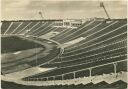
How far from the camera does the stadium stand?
5.44m

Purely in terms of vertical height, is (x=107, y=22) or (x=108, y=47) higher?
(x=107, y=22)

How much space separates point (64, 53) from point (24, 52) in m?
0.75

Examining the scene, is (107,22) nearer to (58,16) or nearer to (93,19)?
(93,19)

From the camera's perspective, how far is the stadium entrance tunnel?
5.47 m

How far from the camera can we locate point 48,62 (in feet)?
18.0

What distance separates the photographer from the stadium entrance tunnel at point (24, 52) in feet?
17.9

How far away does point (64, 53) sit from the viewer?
5555 millimetres

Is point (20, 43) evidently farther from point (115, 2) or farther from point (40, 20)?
point (115, 2)

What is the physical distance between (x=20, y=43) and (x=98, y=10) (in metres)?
1.59

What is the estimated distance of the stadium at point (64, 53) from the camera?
5.44 metres

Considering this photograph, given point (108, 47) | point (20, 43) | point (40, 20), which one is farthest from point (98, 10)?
point (20, 43)

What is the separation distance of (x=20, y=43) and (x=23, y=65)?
41 cm

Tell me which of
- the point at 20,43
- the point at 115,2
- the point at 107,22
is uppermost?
the point at 115,2

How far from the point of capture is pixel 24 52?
18.1 feet
